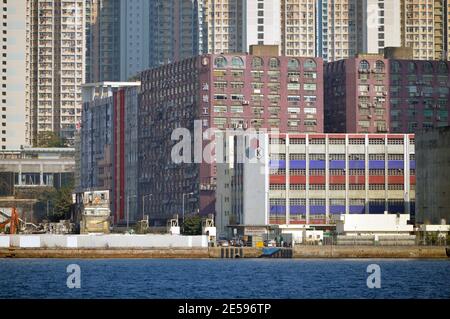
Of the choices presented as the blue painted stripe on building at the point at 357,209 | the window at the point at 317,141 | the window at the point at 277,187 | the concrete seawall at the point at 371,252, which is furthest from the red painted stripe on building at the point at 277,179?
the concrete seawall at the point at 371,252

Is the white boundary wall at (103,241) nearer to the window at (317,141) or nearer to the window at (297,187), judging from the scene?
the window at (297,187)

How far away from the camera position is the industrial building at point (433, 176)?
600ft

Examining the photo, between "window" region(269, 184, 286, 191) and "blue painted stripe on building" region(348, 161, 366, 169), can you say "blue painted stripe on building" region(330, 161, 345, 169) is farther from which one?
"window" region(269, 184, 286, 191)

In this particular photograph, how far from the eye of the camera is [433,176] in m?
184

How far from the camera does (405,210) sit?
199875 mm

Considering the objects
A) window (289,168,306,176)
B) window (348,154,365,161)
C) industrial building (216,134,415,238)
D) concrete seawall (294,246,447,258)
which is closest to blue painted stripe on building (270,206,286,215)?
industrial building (216,134,415,238)

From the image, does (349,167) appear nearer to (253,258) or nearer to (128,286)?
(253,258)

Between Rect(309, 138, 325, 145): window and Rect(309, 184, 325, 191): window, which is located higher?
Rect(309, 138, 325, 145): window

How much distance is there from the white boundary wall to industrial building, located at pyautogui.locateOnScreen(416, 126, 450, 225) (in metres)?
29.2

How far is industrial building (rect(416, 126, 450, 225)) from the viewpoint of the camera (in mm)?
182750

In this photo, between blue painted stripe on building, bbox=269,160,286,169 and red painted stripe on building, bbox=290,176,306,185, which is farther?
red painted stripe on building, bbox=290,176,306,185

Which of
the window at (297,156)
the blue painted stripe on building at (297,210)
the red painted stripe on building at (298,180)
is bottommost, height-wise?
the blue painted stripe on building at (297,210)

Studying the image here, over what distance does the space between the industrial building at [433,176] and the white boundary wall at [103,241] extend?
2920 cm
